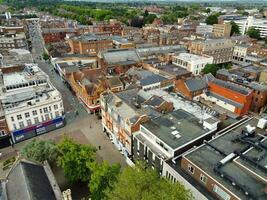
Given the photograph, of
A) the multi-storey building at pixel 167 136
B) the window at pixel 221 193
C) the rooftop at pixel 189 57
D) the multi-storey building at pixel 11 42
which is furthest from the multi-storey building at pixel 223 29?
the window at pixel 221 193

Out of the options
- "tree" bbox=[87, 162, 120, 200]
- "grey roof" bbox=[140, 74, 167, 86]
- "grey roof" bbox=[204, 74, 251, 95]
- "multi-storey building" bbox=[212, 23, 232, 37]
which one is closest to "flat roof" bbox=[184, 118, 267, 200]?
"tree" bbox=[87, 162, 120, 200]

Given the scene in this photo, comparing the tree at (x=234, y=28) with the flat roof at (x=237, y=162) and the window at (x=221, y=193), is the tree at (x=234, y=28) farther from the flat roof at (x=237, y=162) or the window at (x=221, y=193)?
the window at (x=221, y=193)

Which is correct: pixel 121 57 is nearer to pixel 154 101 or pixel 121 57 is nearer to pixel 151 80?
pixel 151 80

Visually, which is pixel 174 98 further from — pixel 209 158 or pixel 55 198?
pixel 55 198

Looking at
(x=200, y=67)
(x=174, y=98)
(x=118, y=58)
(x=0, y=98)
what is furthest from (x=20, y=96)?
(x=200, y=67)

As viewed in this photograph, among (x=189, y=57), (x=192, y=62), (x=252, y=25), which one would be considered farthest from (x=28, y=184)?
(x=252, y=25)

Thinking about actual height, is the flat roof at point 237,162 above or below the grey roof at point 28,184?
above
